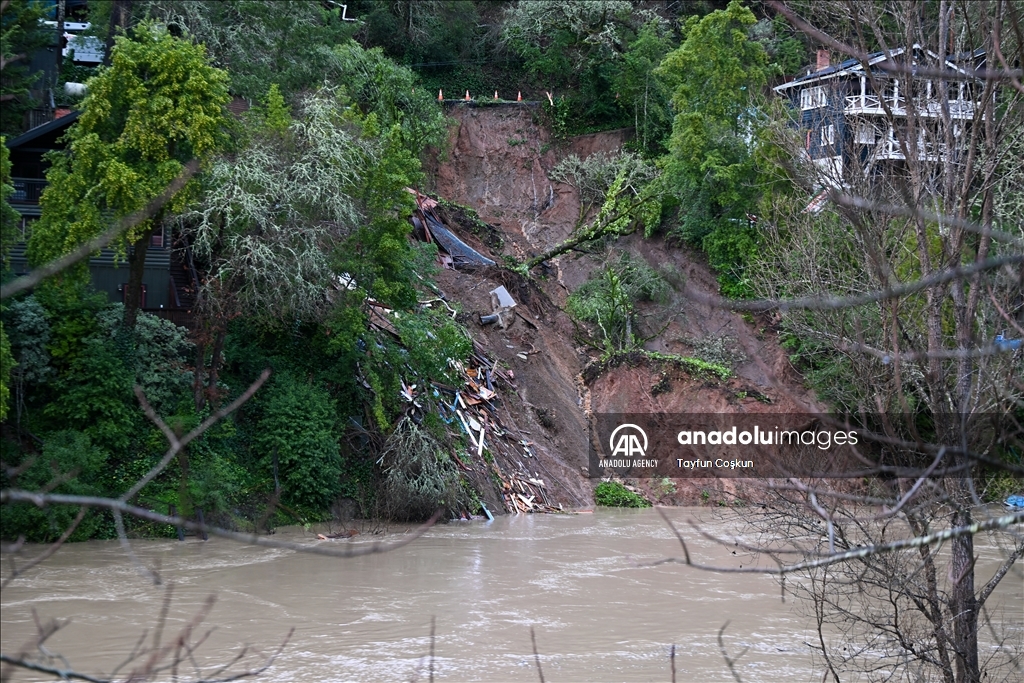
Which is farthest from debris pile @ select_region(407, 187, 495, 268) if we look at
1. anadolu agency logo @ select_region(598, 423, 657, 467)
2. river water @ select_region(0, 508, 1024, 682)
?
river water @ select_region(0, 508, 1024, 682)

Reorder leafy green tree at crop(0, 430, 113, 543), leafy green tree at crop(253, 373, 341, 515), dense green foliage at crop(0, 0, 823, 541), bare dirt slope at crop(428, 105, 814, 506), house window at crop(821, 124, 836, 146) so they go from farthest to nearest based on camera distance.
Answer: bare dirt slope at crop(428, 105, 814, 506), leafy green tree at crop(253, 373, 341, 515), dense green foliage at crop(0, 0, 823, 541), leafy green tree at crop(0, 430, 113, 543), house window at crop(821, 124, 836, 146)

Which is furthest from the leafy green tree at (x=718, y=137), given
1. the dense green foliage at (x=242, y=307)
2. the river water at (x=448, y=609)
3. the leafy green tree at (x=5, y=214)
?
the leafy green tree at (x=5, y=214)

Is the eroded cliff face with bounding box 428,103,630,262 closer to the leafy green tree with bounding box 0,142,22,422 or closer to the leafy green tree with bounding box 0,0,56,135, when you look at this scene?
the leafy green tree with bounding box 0,0,56,135

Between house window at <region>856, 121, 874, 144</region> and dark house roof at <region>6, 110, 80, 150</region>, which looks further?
dark house roof at <region>6, 110, 80, 150</region>

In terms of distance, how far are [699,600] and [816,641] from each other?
266cm

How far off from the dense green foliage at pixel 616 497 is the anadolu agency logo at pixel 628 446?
6.36ft

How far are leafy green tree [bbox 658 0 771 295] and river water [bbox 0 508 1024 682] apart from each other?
54.4ft

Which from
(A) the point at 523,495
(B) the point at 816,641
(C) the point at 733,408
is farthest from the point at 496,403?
(B) the point at 816,641

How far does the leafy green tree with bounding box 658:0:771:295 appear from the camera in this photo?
34.5m

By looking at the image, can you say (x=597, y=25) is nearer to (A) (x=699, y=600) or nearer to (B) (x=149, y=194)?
(B) (x=149, y=194)

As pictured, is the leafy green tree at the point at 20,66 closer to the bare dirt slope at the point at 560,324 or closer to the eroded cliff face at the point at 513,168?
the bare dirt slope at the point at 560,324

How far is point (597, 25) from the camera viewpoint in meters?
42.1

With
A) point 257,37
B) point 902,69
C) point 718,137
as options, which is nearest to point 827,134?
point 902,69

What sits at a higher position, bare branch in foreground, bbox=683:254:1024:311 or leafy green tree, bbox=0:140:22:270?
leafy green tree, bbox=0:140:22:270
